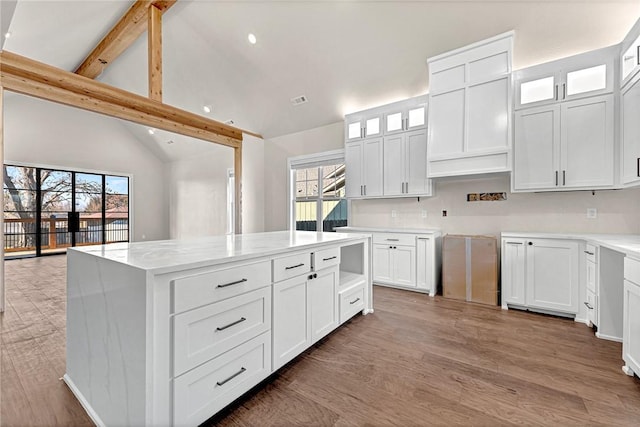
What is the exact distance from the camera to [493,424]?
1366 mm

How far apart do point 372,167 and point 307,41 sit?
202 cm

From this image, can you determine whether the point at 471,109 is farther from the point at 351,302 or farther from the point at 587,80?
the point at 351,302

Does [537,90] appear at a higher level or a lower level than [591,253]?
higher

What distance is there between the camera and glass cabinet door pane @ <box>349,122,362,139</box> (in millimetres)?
4422

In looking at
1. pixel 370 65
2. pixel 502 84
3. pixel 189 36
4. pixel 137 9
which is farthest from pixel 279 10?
pixel 502 84

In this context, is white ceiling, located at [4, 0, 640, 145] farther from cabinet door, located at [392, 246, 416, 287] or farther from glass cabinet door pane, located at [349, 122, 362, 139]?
cabinet door, located at [392, 246, 416, 287]

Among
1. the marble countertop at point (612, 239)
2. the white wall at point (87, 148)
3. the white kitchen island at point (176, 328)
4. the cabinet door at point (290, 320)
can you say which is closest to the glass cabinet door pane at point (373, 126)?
the marble countertop at point (612, 239)

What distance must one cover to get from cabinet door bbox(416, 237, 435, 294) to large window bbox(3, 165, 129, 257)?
879cm

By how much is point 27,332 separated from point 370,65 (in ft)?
15.8

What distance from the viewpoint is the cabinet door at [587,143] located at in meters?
2.64

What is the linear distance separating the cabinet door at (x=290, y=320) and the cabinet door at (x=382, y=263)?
7.18ft

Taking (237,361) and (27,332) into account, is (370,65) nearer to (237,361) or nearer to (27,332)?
(237,361)

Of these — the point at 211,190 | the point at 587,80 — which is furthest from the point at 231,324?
the point at 211,190

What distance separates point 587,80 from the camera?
9.05 feet
